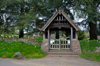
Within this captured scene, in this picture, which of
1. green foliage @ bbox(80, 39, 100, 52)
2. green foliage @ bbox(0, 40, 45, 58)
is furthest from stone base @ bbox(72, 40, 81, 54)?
green foliage @ bbox(0, 40, 45, 58)

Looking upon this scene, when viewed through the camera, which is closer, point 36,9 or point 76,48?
point 76,48

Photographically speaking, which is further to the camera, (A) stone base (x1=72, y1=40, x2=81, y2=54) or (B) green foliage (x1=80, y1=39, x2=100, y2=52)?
(B) green foliage (x1=80, y1=39, x2=100, y2=52)

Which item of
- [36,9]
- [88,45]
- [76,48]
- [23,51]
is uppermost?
[36,9]

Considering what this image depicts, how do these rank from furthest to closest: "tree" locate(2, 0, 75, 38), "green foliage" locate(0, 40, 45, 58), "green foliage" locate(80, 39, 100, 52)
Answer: "tree" locate(2, 0, 75, 38), "green foliage" locate(80, 39, 100, 52), "green foliage" locate(0, 40, 45, 58)

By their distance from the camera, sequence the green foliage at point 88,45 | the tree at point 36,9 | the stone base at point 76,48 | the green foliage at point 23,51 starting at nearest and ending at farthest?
the green foliage at point 23,51
the stone base at point 76,48
the green foliage at point 88,45
the tree at point 36,9

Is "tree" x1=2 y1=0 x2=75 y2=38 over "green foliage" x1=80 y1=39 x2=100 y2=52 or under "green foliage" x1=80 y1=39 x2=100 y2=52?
over

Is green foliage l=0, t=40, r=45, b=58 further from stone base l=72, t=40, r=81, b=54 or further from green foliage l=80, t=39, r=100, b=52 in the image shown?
green foliage l=80, t=39, r=100, b=52

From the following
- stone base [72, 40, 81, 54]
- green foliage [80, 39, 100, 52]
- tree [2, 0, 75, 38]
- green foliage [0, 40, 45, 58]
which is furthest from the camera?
tree [2, 0, 75, 38]

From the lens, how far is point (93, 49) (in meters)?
9.09

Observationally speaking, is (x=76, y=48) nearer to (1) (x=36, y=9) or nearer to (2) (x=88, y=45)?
(2) (x=88, y=45)

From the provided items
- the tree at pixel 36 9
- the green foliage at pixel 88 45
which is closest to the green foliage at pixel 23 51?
the tree at pixel 36 9

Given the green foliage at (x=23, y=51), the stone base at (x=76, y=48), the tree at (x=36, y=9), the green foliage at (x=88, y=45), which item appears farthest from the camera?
the tree at (x=36, y=9)

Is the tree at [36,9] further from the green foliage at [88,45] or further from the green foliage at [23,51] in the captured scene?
the green foliage at [88,45]

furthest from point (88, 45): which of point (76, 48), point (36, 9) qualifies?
point (36, 9)
